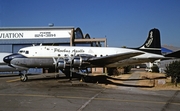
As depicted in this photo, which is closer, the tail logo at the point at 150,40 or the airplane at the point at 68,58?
the airplane at the point at 68,58

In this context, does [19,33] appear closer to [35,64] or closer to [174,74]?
[35,64]

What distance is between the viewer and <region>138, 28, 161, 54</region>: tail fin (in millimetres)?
24250

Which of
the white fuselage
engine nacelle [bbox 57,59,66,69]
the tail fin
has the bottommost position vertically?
engine nacelle [bbox 57,59,66,69]

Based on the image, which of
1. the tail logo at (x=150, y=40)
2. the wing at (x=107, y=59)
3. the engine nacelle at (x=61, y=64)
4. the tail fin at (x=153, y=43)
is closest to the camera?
the engine nacelle at (x=61, y=64)

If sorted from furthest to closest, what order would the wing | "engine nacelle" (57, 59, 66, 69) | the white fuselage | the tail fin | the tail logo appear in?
the tail logo, the tail fin, the white fuselage, the wing, "engine nacelle" (57, 59, 66, 69)

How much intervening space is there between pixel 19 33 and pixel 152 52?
2367 centimetres

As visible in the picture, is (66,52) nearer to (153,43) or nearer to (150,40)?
(150,40)

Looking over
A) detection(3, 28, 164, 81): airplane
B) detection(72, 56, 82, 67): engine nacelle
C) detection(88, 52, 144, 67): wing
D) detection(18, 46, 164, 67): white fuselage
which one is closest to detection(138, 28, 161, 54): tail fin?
detection(3, 28, 164, 81): airplane

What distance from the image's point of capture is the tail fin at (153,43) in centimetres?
2425

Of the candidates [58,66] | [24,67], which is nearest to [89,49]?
[58,66]

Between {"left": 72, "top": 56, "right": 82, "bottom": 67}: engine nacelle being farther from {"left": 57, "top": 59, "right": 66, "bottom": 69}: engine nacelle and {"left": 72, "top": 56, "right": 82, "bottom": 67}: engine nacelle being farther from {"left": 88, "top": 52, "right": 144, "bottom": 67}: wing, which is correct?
{"left": 88, "top": 52, "right": 144, "bottom": 67}: wing

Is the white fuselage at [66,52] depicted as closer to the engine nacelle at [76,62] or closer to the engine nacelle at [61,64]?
the engine nacelle at [76,62]

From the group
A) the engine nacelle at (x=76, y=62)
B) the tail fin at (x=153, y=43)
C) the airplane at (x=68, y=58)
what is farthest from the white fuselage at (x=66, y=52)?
the engine nacelle at (x=76, y=62)

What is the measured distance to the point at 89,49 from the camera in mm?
21375
